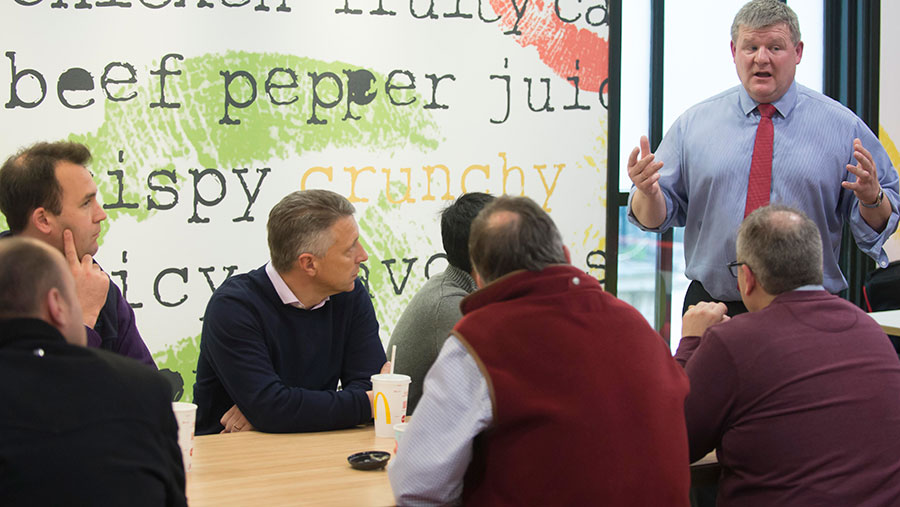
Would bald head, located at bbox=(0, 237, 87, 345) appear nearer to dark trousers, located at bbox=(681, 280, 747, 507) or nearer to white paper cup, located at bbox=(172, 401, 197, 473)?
white paper cup, located at bbox=(172, 401, 197, 473)

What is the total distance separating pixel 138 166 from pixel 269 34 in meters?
0.79

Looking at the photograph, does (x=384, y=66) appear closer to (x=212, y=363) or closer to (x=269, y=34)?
(x=269, y=34)

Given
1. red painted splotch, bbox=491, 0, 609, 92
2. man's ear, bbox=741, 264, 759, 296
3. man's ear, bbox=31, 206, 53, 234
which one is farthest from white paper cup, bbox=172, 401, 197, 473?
red painted splotch, bbox=491, 0, 609, 92

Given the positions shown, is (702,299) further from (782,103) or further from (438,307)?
(438,307)

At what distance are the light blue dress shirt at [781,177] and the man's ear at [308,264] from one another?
1189 mm

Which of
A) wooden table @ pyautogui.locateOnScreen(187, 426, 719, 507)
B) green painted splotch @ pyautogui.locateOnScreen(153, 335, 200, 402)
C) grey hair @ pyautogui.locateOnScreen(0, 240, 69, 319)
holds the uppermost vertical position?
grey hair @ pyautogui.locateOnScreen(0, 240, 69, 319)

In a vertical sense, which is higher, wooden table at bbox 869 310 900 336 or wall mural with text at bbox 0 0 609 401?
wall mural with text at bbox 0 0 609 401

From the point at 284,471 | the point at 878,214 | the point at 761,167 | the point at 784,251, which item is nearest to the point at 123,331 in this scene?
the point at 284,471

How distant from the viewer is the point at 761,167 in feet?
9.68

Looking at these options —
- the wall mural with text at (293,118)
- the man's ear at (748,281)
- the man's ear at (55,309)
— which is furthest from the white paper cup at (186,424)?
the wall mural with text at (293,118)

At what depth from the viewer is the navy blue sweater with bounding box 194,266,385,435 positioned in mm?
2297

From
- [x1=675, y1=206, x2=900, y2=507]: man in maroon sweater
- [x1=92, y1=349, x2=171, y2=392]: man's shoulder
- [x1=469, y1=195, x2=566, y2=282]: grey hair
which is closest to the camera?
[x1=92, y1=349, x2=171, y2=392]: man's shoulder

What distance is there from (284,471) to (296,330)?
0.72m

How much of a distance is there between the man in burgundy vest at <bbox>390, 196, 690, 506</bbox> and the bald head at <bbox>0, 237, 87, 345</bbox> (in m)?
0.62
